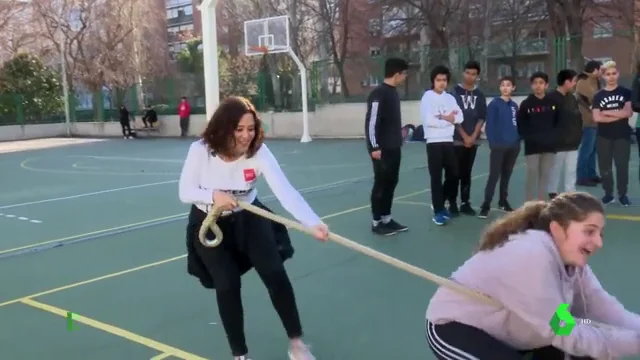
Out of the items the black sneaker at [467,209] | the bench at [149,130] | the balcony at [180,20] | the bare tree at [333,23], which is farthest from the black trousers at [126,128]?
the balcony at [180,20]

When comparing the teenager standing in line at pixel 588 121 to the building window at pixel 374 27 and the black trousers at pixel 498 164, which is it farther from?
the building window at pixel 374 27

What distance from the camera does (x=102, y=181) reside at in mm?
13953

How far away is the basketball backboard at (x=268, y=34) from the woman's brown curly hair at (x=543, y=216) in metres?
20.7

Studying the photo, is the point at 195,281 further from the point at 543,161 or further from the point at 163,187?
the point at 163,187

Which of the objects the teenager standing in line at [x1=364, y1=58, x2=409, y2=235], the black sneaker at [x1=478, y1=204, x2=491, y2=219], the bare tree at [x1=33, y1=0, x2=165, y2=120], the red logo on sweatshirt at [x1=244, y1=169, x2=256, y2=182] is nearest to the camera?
the red logo on sweatshirt at [x1=244, y1=169, x2=256, y2=182]

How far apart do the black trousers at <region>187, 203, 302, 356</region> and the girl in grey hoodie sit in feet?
4.06

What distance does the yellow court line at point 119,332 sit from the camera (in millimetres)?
4282

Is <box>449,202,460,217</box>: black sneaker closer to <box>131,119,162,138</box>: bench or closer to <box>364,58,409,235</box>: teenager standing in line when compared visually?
<box>364,58,409,235</box>: teenager standing in line

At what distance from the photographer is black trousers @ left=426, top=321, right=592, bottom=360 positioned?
8.46 feet

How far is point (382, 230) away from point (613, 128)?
3.19 metres

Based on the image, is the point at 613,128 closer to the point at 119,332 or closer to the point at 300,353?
the point at 300,353

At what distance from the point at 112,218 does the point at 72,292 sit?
3.67 metres

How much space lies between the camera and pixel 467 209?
26.8 feet

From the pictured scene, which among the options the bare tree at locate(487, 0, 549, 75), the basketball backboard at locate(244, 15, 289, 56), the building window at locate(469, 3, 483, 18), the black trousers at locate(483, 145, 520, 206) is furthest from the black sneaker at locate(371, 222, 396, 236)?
the building window at locate(469, 3, 483, 18)
